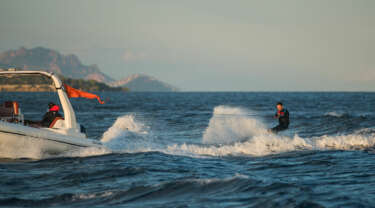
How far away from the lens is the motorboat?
13.9m

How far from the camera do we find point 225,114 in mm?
27297

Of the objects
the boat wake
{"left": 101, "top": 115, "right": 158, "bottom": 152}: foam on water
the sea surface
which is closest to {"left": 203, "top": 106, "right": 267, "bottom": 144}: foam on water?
the boat wake

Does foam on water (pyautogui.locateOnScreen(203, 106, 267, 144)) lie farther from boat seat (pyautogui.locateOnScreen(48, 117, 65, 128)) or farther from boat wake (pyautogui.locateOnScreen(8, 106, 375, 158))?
boat seat (pyautogui.locateOnScreen(48, 117, 65, 128))

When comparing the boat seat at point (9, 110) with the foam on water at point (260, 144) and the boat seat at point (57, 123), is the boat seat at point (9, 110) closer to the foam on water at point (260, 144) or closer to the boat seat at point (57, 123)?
the boat seat at point (57, 123)

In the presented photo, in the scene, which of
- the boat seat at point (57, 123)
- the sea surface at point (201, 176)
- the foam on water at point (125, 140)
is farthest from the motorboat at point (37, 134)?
the foam on water at point (125, 140)

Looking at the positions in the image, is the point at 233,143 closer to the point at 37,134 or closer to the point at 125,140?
the point at 125,140

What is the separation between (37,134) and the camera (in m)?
14.2

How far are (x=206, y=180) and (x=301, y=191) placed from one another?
229 centimetres

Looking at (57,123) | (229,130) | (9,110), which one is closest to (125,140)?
(57,123)

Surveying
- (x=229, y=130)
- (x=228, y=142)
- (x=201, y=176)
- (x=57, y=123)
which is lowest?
(x=228, y=142)

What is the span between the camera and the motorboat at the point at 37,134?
1390 cm

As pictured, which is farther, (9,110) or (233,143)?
(233,143)

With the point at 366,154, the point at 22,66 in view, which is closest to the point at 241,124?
the point at 366,154

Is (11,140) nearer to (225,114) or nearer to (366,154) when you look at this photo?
(366,154)
